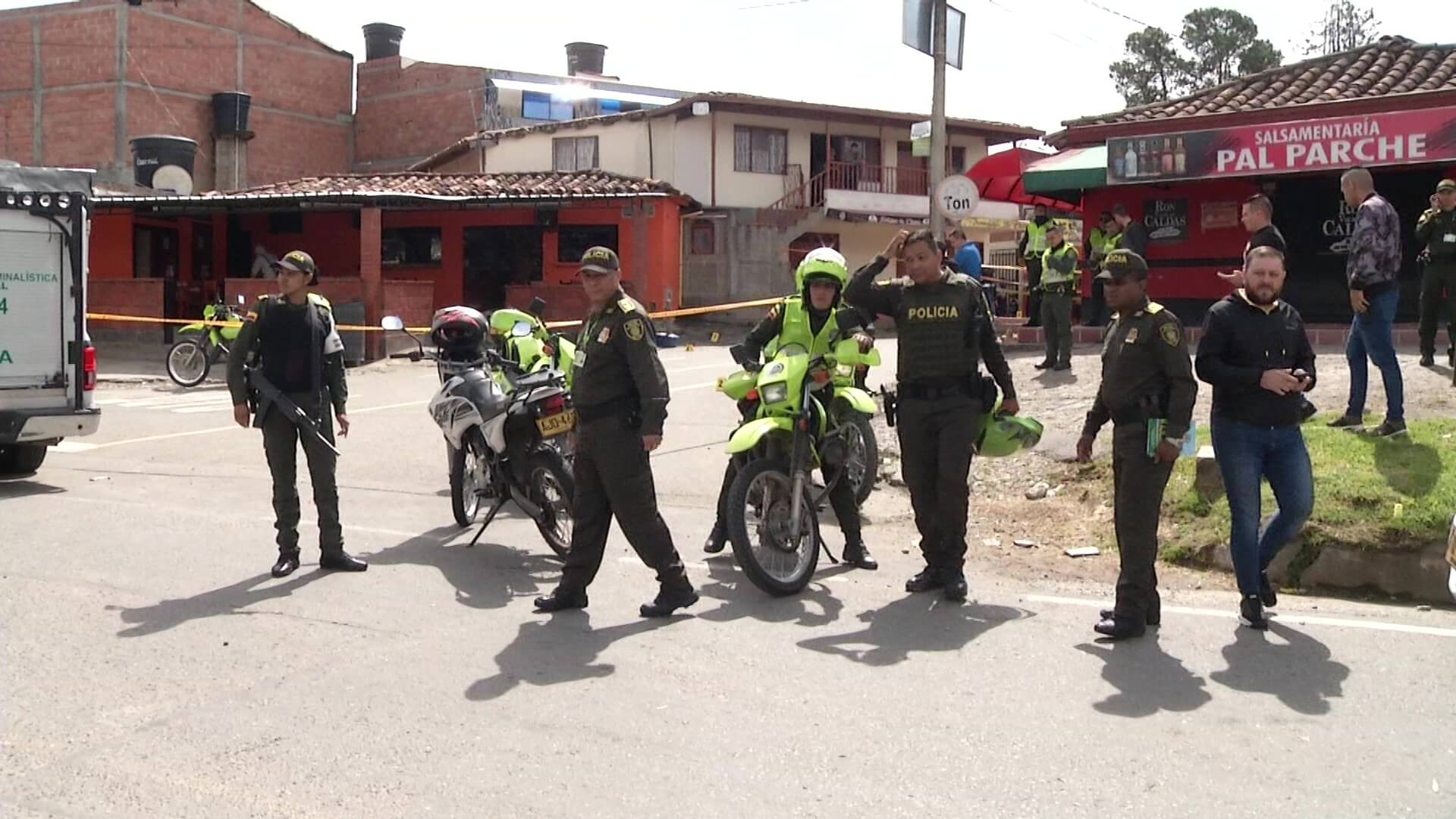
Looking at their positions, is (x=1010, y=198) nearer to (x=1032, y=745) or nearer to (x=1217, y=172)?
(x=1217, y=172)

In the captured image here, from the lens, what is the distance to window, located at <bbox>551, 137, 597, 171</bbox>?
36.6 m

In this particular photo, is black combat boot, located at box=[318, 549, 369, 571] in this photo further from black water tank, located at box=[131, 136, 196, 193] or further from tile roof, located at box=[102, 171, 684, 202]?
black water tank, located at box=[131, 136, 196, 193]

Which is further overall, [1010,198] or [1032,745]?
[1010,198]

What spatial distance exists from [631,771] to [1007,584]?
3471 millimetres

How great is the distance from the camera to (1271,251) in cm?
604

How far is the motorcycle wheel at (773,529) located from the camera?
22.0ft

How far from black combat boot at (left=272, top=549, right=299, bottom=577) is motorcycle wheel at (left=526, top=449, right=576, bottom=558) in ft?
4.36

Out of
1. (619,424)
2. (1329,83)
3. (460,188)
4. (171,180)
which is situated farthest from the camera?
(171,180)

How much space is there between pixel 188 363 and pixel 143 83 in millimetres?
23919

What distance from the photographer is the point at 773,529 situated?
689cm

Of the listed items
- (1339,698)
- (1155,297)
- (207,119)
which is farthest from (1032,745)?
(207,119)

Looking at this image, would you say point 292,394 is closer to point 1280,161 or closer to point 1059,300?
point 1059,300

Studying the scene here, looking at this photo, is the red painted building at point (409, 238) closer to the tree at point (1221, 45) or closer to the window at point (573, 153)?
the window at point (573, 153)

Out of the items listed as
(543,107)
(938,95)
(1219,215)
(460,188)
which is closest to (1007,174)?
(1219,215)
